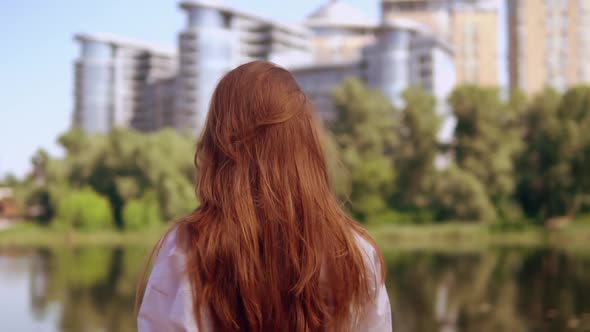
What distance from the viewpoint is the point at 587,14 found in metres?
49.4

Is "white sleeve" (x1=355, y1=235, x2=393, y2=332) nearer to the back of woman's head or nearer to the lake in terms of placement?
the back of woman's head

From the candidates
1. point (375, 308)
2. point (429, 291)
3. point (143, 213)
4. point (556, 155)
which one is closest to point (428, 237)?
point (556, 155)

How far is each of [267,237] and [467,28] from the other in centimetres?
5654

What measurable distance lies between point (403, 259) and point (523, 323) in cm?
912

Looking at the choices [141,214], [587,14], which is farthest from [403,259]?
[587,14]

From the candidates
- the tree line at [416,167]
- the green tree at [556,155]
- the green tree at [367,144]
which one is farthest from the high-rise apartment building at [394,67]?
the green tree at [556,155]

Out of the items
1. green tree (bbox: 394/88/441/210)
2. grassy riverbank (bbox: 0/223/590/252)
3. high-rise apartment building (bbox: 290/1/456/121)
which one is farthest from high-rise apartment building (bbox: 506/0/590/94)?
grassy riverbank (bbox: 0/223/590/252)

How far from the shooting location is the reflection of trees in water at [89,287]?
949cm

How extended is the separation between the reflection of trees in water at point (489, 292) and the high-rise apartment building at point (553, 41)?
35459 millimetres

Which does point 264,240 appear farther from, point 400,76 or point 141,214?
point 400,76

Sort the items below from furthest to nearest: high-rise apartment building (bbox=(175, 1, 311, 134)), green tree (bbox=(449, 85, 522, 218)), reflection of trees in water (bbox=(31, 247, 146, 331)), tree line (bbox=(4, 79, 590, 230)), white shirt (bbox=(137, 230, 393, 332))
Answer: high-rise apartment building (bbox=(175, 1, 311, 134)) < green tree (bbox=(449, 85, 522, 218)) < tree line (bbox=(4, 79, 590, 230)) < reflection of trees in water (bbox=(31, 247, 146, 331)) < white shirt (bbox=(137, 230, 393, 332))

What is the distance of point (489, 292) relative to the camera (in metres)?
11.4

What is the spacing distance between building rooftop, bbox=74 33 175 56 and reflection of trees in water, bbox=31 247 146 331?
114ft

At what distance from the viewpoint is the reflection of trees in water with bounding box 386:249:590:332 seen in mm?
8656
